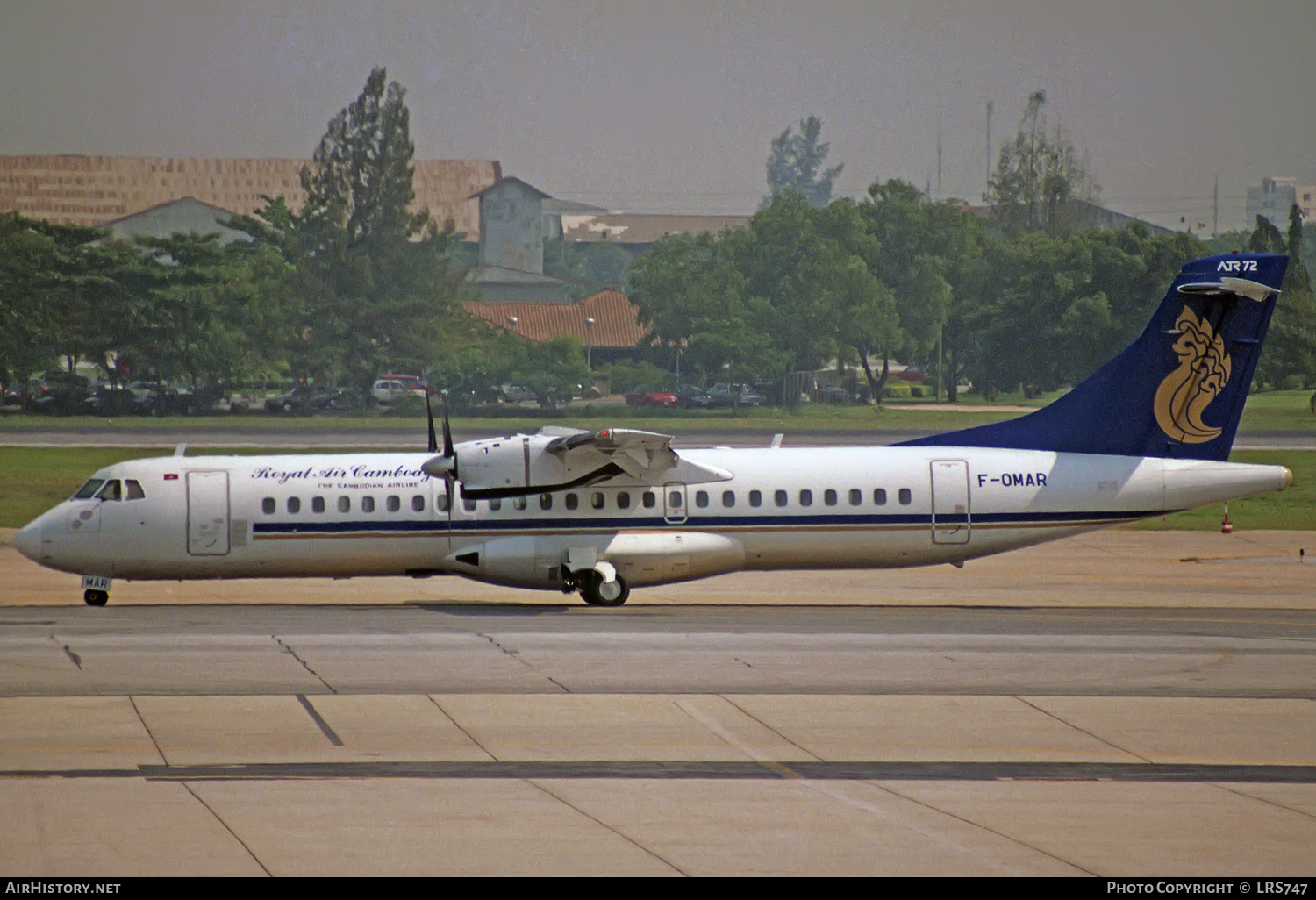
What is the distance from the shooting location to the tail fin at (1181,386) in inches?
1150

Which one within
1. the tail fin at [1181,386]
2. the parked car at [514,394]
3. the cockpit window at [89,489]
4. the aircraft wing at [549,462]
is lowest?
the parked car at [514,394]

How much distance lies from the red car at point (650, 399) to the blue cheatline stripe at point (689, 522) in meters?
58.9

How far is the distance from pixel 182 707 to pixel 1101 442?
18031 millimetres

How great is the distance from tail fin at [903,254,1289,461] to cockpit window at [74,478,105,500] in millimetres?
16608

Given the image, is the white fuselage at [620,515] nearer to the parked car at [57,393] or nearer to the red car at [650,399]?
the parked car at [57,393]

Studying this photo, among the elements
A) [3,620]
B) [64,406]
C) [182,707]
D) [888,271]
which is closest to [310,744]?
[182,707]

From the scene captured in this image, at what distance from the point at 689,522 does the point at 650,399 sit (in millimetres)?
59608

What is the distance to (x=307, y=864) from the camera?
1209 cm

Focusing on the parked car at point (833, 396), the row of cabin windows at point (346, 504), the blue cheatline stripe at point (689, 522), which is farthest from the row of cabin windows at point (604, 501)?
the parked car at point (833, 396)

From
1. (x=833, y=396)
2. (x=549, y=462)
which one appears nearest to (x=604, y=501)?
(x=549, y=462)

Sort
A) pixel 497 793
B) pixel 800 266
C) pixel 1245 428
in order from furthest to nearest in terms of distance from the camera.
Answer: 1. pixel 800 266
2. pixel 1245 428
3. pixel 497 793

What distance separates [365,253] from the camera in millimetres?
94750

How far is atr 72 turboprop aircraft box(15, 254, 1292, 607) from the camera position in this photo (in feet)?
91.4

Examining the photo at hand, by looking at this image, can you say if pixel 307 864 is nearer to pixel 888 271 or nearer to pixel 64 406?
pixel 64 406
